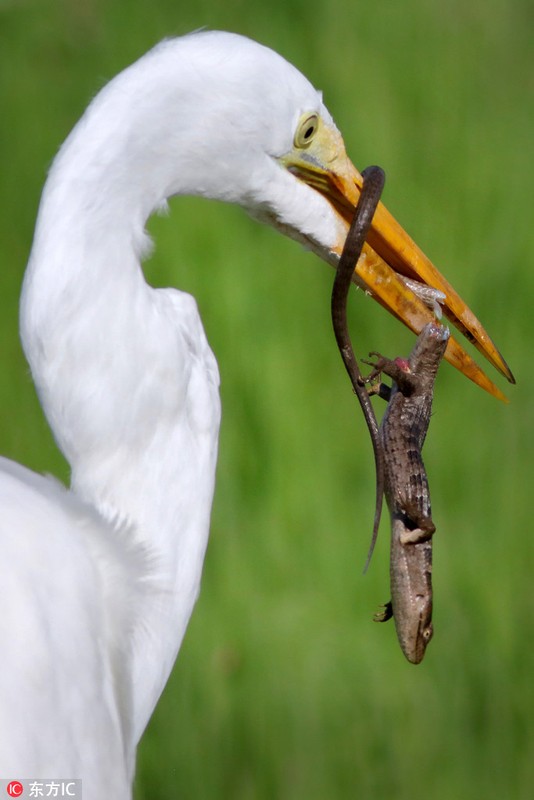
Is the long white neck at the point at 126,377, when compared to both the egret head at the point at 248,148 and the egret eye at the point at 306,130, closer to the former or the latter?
the egret head at the point at 248,148

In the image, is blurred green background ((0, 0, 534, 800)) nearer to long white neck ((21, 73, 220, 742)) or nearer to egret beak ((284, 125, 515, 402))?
egret beak ((284, 125, 515, 402))

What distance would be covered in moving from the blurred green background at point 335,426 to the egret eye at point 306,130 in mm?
695

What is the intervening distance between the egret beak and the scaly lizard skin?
0.09 meters

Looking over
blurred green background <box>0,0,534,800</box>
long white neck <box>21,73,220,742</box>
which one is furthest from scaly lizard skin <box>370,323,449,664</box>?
blurred green background <box>0,0,534,800</box>

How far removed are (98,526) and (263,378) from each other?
167cm

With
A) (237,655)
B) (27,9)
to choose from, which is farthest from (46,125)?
(237,655)

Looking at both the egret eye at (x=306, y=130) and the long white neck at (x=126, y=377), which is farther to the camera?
the egret eye at (x=306, y=130)

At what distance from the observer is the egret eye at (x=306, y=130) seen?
172 cm

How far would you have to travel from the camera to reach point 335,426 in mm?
3295

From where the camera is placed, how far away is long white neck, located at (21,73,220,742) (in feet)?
4.99

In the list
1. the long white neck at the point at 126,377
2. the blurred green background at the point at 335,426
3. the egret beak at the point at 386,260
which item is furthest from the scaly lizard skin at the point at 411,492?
the blurred green background at the point at 335,426

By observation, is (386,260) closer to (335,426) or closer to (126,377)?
(126,377)

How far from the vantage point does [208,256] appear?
343cm

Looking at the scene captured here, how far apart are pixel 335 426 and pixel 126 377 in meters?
1.75
